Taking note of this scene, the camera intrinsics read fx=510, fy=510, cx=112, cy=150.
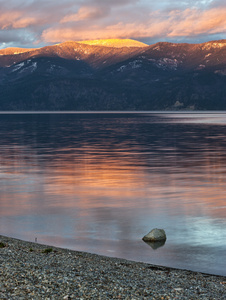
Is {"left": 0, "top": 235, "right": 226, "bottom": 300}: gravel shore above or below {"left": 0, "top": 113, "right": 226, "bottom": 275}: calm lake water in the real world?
above

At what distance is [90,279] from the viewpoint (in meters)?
18.2

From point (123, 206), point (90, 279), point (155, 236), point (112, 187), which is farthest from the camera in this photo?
point (112, 187)

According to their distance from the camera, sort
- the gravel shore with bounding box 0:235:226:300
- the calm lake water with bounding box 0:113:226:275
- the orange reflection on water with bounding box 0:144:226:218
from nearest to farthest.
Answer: the gravel shore with bounding box 0:235:226:300 < the calm lake water with bounding box 0:113:226:275 < the orange reflection on water with bounding box 0:144:226:218

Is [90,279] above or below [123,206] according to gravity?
above

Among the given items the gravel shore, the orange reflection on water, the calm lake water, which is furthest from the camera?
the orange reflection on water

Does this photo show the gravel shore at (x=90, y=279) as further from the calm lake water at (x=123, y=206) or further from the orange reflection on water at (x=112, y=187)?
the orange reflection on water at (x=112, y=187)

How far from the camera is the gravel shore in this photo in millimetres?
16406

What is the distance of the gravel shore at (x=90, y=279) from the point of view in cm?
1641

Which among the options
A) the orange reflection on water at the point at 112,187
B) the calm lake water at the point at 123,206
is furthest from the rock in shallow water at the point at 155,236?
the orange reflection on water at the point at 112,187

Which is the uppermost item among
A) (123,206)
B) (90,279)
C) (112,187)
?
(90,279)

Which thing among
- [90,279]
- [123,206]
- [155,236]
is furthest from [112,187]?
[90,279]

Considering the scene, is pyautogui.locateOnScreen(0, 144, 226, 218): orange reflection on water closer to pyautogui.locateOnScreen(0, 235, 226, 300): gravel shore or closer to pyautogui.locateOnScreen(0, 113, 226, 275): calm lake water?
pyautogui.locateOnScreen(0, 113, 226, 275): calm lake water

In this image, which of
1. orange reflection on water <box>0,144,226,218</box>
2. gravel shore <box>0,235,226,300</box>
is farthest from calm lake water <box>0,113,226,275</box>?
gravel shore <box>0,235,226,300</box>

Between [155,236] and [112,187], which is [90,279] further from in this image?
[112,187]
